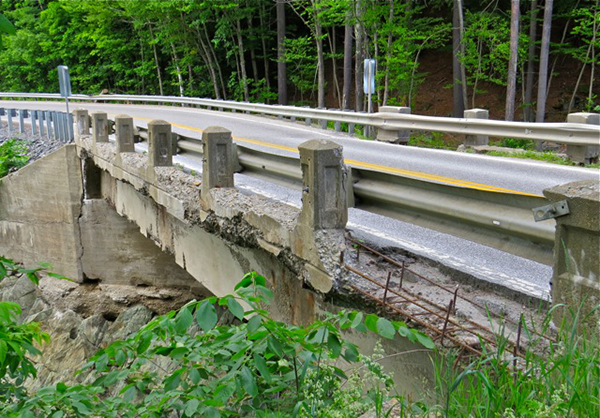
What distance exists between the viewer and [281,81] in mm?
30906

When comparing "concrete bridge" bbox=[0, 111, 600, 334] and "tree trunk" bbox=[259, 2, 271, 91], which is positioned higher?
"tree trunk" bbox=[259, 2, 271, 91]

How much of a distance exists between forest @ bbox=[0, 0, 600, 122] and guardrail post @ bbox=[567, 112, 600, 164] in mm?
12287

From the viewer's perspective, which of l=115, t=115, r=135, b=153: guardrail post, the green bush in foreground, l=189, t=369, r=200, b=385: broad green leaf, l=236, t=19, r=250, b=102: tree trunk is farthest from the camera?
l=236, t=19, r=250, b=102: tree trunk

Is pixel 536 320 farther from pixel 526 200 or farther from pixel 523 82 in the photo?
pixel 523 82

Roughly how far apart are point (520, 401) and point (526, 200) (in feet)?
4.62

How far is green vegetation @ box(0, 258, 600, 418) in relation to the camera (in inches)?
92.4

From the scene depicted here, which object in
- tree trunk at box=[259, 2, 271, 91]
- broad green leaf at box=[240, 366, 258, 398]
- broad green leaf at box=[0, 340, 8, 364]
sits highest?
tree trunk at box=[259, 2, 271, 91]

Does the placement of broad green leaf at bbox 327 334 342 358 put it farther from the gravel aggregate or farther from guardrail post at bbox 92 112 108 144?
the gravel aggregate

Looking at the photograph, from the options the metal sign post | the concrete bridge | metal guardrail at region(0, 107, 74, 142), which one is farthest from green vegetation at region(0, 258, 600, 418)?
metal guardrail at region(0, 107, 74, 142)

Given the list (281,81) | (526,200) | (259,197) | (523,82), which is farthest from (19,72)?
(526,200)

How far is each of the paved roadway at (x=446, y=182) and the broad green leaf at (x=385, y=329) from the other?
118 cm

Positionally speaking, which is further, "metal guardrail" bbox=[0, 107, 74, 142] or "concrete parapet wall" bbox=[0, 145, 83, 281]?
"metal guardrail" bbox=[0, 107, 74, 142]

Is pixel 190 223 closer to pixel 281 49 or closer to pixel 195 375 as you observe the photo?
pixel 195 375

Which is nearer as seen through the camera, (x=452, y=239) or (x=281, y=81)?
(x=452, y=239)
